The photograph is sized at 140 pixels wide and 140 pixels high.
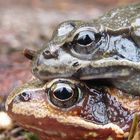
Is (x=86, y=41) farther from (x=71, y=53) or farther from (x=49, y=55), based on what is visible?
(x=49, y=55)

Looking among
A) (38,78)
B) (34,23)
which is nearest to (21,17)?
(34,23)


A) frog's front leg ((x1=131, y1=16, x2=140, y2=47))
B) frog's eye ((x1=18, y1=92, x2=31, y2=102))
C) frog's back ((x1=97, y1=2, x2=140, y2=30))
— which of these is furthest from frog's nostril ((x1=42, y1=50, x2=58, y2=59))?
frog's front leg ((x1=131, y1=16, x2=140, y2=47))

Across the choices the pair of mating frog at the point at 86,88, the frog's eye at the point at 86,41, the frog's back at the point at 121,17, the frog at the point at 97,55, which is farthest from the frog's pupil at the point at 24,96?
the frog's back at the point at 121,17

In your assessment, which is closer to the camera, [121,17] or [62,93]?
[62,93]

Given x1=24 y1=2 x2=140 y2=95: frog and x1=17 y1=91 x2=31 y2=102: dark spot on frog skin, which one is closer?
x1=24 y1=2 x2=140 y2=95: frog

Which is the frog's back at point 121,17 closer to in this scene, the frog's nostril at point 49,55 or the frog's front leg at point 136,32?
the frog's front leg at point 136,32

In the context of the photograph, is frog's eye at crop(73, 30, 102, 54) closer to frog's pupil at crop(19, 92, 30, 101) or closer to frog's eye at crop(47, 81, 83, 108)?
frog's eye at crop(47, 81, 83, 108)

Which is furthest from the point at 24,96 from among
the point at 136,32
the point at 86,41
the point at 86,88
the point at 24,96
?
the point at 136,32
